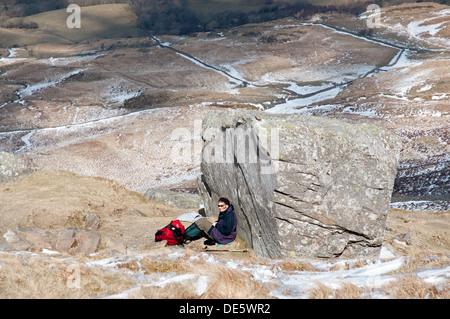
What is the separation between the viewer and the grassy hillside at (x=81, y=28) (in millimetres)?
115956

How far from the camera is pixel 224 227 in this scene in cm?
1221

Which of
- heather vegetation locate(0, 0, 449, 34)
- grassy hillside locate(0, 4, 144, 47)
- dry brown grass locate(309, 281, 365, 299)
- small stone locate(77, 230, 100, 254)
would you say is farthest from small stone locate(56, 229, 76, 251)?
heather vegetation locate(0, 0, 449, 34)

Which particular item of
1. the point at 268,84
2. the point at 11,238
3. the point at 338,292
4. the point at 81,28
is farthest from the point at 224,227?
the point at 81,28

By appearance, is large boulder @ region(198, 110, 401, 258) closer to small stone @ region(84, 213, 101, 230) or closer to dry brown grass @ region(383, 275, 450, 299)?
dry brown grass @ region(383, 275, 450, 299)

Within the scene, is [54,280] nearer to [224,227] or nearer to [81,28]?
[224,227]

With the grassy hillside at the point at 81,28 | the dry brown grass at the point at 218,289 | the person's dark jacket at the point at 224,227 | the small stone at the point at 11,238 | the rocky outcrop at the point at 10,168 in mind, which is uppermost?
the grassy hillside at the point at 81,28

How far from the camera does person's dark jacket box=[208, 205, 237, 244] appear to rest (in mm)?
12164

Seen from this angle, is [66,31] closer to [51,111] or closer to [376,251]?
[51,111]

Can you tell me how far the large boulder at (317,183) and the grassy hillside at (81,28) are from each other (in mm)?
118874

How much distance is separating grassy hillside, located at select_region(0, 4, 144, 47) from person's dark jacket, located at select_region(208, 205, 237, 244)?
117489 millimetres

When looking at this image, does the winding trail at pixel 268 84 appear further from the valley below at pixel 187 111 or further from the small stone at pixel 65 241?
the small stone at pixel 65 241

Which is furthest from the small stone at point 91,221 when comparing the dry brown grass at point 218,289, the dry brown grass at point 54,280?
the dry brown grass at point 218,289

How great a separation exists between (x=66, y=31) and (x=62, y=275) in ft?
436
